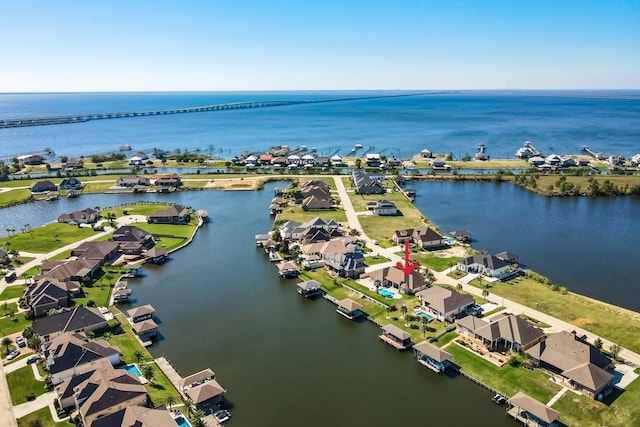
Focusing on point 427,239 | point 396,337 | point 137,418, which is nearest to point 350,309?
point 396,337

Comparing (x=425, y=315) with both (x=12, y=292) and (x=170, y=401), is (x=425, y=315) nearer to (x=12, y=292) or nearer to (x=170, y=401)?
(x=170, y=401)

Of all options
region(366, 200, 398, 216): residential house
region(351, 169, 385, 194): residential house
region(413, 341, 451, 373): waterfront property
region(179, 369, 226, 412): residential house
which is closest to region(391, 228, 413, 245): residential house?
region(366, 200, 398, 216): residential house

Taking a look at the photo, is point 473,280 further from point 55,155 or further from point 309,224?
point 55,155

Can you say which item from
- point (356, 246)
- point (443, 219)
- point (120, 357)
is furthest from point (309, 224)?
point (120, 357)

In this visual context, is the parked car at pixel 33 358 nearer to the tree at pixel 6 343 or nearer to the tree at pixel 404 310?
the tree at pixel 6 343

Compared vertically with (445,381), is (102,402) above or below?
above

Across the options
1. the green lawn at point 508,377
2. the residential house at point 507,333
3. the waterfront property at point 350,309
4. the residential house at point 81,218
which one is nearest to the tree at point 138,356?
the waterfront property at point 350,309

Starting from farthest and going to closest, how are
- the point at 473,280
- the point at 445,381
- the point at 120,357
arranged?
the point at 473,280 < the point at 120,357 < the point at 445,381
